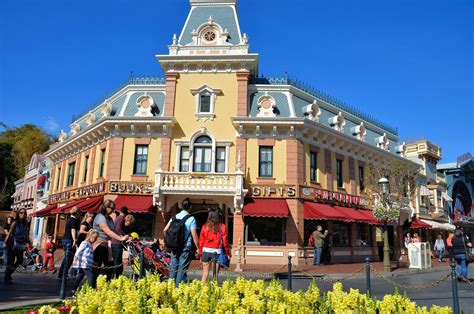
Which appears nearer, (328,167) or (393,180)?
(328,167)

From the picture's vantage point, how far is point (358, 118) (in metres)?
27.6

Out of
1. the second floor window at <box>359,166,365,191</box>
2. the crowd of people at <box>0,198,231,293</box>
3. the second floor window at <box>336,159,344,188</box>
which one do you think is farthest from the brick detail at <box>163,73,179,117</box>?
the second floor window at <box>359,166,365,191</box>

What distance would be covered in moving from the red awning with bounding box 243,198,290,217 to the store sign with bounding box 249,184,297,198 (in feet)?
0.83

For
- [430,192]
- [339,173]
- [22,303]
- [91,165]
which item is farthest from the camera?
[430,192]

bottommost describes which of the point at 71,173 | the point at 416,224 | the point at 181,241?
the point at 181,241

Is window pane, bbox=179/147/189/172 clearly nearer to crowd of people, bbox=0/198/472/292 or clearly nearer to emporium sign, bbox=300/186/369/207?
emporium sign, bbox=300/186/369/207

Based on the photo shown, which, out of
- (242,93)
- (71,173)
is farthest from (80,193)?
(242,93)

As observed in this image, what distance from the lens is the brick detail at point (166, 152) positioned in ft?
69.2

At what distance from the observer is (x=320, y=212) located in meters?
20.2

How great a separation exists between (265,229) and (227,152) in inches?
184

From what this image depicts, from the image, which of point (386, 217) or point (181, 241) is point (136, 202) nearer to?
point (181, 241)

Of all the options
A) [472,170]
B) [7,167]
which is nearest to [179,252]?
[472,170]

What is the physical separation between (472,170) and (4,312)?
46.5 metres

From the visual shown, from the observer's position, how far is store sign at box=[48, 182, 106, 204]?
21.7 m
